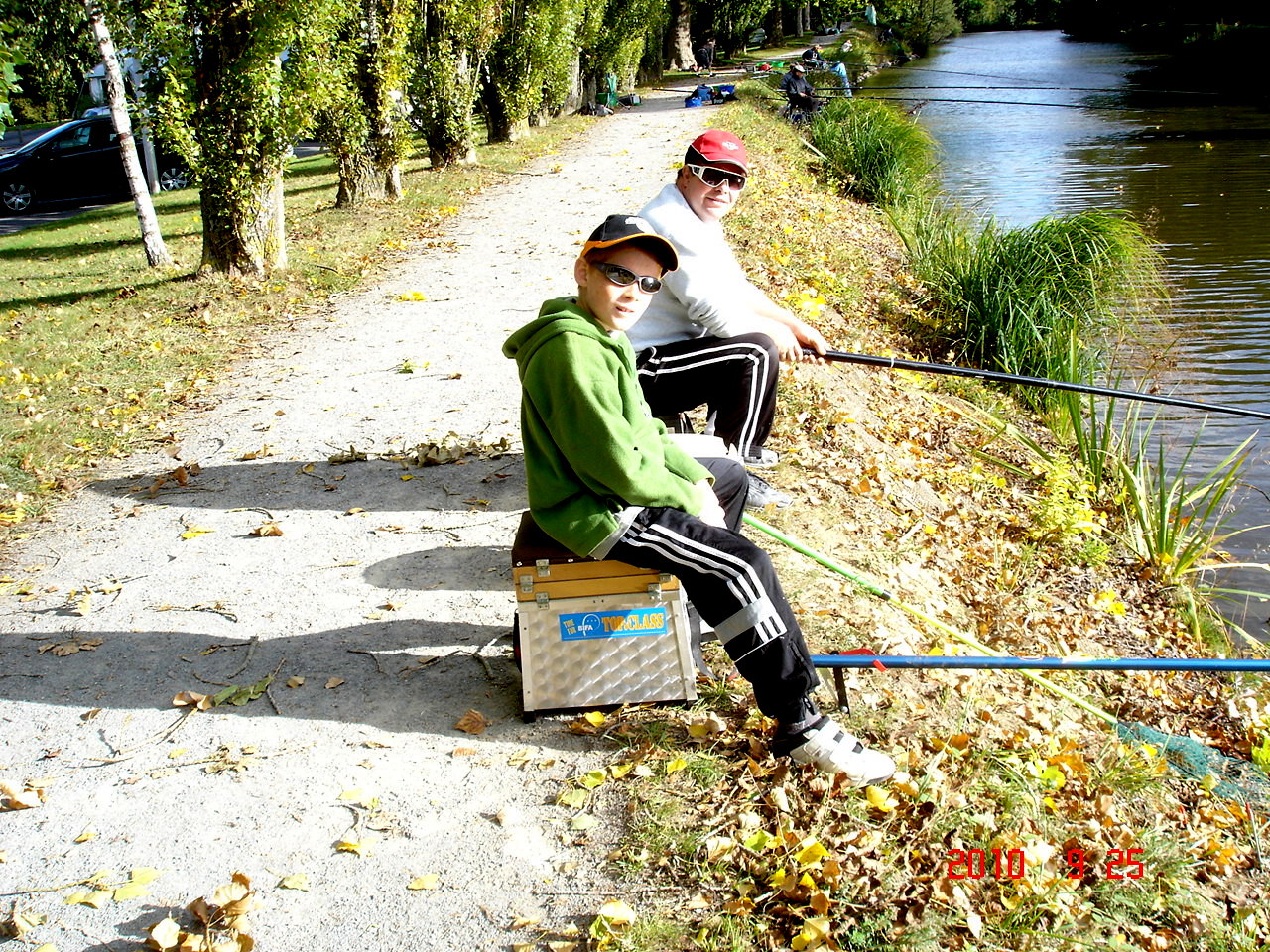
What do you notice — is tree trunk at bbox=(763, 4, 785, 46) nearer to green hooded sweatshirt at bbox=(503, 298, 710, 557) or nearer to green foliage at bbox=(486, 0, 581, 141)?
green foliage at bbox=(486, 0, 581, 141)

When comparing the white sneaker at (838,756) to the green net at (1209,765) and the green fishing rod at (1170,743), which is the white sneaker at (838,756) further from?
the green net at (1209,765)

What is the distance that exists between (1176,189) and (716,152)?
1615 centimetres

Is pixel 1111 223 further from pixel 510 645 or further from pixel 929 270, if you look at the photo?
pixel 510 645

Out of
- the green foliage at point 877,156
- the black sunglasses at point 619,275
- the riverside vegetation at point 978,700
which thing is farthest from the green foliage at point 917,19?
the black sunglasses at point 619,275

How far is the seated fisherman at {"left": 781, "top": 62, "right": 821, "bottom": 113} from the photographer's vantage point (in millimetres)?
23016

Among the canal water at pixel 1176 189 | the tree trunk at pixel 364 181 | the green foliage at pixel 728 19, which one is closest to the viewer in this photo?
the canal water at pixel 1176 189

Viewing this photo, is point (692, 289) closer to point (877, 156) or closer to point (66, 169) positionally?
point (877, 156)

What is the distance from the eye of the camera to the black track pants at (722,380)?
4660mm

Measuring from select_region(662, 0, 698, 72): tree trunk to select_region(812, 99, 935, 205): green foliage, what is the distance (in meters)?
27.7

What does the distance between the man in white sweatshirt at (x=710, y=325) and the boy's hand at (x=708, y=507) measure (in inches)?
46.9

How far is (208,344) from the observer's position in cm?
849

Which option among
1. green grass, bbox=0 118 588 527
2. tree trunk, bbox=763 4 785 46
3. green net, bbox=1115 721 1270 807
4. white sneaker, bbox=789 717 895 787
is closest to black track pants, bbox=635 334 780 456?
white sneaker, bbox=789 717 895 787

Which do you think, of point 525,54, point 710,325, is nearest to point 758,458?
point 710,325

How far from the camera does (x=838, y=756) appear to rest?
3268 millimetres
